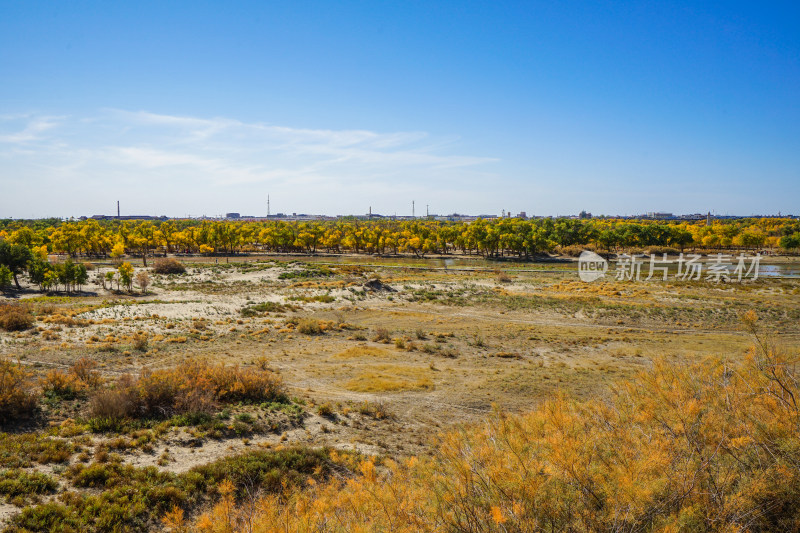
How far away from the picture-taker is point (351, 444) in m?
12.6

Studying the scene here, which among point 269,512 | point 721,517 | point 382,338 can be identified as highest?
point 721,517

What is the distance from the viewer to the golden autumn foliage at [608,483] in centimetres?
518

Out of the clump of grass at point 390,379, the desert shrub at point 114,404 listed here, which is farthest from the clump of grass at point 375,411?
the desert shrub at point 114,404

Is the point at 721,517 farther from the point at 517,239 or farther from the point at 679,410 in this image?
the point at 517,239

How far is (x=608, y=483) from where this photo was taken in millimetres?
5613

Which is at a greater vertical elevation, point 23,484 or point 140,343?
point 23,484

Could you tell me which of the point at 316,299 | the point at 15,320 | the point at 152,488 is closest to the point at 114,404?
the point at 152,488

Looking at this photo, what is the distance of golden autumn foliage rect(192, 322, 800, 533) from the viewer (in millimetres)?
5184

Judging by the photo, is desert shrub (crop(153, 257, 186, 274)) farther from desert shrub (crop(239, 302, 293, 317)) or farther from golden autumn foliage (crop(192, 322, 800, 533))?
golden autumn foliage (crop(192, 322, 800, 533))

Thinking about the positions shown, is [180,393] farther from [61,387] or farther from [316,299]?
[316,299]

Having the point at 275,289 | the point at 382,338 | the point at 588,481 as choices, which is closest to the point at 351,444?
the point at 588,481

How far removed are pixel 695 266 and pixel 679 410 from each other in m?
79.9

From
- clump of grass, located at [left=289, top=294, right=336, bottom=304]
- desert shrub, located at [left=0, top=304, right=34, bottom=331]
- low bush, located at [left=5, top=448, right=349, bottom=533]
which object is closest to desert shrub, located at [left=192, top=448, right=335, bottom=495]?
low bush, located at [left=5, top=448, right=349, bottom=533]

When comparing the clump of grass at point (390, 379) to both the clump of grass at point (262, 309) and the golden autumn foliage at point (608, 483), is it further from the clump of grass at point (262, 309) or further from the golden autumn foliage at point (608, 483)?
the clump of grass at point (262, 309)
